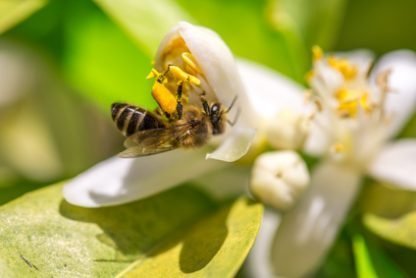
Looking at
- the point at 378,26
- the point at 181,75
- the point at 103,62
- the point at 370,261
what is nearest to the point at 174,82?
the point at 181,75

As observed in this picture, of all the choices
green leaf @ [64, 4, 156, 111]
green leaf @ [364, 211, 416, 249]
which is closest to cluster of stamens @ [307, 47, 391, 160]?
green leaf @ [364, 211, 416, 249]

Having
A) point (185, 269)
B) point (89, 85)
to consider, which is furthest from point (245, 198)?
point (89, 85)

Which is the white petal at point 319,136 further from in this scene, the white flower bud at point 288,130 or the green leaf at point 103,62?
the green leaf at point 103,62

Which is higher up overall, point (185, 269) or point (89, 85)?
point (89, 85)

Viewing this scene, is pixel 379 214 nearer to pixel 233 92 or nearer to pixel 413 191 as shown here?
pixel 413 191

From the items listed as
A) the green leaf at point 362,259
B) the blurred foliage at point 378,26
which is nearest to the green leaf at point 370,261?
the green leaf at point 362,259
